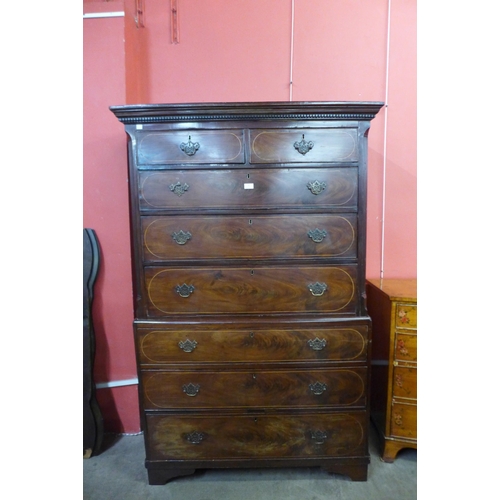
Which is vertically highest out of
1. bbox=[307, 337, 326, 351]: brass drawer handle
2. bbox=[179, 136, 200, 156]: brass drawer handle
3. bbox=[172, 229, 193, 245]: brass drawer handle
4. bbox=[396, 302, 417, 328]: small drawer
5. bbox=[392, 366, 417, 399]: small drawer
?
bbox=[179, 136, 200, 156]: brass drawer handle

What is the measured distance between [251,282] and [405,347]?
1001mm

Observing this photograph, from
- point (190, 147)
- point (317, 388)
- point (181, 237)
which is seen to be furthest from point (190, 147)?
point (317, 388)

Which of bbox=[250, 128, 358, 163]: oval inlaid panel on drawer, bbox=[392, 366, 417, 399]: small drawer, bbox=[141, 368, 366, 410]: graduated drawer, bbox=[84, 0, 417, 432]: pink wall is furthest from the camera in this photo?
bbox=[84, 0, 417, 432]: pink wall

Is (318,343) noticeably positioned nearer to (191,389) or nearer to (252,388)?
(252,388)

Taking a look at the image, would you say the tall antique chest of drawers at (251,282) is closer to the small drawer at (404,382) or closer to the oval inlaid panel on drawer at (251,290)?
the oval inlaid panel on drawer at (251,290)

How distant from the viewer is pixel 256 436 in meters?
1.69

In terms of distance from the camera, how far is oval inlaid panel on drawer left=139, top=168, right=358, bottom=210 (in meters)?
1.57

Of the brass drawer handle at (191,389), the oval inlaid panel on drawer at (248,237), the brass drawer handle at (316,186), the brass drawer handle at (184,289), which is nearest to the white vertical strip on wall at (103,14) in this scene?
the oval inlaid panel on drawer at (248,237)

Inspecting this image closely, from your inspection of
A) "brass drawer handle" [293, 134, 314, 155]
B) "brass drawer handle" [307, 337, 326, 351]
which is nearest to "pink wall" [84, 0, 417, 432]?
"brass drawer handle" [293, 134, 314, 155]

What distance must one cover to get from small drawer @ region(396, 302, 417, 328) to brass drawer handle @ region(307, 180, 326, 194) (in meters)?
0.81

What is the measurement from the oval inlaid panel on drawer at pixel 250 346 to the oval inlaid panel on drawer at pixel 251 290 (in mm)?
122

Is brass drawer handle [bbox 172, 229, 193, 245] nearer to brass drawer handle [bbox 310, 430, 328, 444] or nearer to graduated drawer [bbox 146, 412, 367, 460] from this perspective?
graduated drawer [bbox 146, 412, 367, 460]

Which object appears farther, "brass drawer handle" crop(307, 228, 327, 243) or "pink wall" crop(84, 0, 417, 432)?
"pink wall" crop(84, 0, 417, 432)

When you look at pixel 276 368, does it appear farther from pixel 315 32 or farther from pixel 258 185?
pixel 315 32
